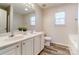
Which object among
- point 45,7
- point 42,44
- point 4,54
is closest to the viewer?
point 4,54

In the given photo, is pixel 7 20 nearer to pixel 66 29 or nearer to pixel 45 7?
pixel 45 7

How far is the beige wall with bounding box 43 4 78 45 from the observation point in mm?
2314

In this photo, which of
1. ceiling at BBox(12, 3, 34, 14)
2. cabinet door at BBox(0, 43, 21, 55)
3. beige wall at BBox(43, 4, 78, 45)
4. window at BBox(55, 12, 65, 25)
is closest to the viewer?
cabinet door at BBox(0, 43, 21, 55)

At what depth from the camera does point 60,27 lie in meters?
2.32

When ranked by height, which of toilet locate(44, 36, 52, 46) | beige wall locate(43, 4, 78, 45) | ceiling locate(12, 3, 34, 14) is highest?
ceiling locate(12, 3, 34, 14)

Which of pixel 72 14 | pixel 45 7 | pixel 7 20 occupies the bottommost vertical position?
pixel 7 20

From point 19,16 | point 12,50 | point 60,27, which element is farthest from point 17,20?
point 60,27

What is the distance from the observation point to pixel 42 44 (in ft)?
8.39

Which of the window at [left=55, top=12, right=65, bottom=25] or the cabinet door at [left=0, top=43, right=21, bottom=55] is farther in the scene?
the window at [left=55, top=12, right=65, bottom=25]

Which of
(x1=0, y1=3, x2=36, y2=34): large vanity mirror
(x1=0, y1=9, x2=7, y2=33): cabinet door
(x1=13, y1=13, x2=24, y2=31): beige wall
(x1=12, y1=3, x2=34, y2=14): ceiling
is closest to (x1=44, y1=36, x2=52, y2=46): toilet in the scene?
(x1=0, y1=3, x2=36, y2=34): large vanity mirror

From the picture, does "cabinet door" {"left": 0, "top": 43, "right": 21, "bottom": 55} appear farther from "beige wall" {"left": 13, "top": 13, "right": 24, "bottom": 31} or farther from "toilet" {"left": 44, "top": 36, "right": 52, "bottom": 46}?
"toilet" {"left": 44, "top": 36, "right": 52, "bottom": 46}

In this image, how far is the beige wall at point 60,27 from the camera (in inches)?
91.1

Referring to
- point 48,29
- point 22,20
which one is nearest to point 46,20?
point 48,29

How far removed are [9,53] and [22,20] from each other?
947mm
